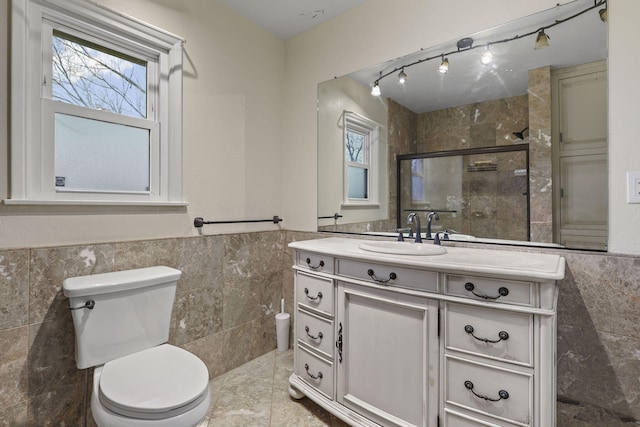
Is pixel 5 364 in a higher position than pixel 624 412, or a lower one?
higher

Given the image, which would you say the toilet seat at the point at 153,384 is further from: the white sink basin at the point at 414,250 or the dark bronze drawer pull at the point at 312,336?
the white sink basin at the point at 414,250

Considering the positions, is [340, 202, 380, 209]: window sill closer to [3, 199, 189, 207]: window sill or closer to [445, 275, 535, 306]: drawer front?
[445, 275, 535, 306]: drawer front

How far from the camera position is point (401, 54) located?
1871 millimetres

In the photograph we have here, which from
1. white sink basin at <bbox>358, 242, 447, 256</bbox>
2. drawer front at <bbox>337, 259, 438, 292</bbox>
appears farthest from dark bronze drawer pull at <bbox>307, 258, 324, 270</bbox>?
white sink basin at <bbox>358, 242, 447, 256</bbox>

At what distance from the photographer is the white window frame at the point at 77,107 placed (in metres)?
1.32

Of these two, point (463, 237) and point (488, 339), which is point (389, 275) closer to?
point (488, 339)

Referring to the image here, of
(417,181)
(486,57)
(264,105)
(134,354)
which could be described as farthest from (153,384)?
(486,57)

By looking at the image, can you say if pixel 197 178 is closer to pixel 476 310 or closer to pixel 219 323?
pixel 219 323

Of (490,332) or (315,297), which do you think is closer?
(490,332)

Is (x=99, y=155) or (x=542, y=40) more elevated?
(x=542, y=40)

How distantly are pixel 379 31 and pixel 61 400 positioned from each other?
2.62 m

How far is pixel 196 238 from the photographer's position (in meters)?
1.91

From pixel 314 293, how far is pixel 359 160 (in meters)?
0.98

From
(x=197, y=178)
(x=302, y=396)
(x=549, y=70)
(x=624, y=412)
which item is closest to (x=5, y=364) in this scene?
(x=197, y=178)
